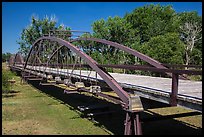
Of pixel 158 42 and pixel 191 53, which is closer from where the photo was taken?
pixel 158 42

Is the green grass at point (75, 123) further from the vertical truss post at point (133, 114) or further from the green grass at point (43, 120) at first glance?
the vertical truss post at point (133, 114)

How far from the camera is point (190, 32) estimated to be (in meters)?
43.1

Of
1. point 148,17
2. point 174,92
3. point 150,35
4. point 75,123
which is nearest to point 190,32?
point 150,35

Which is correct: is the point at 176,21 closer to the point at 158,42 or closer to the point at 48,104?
the point at 158,42

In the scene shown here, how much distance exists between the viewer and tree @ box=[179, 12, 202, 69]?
37875 mm

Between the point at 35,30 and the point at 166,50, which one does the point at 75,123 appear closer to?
the point at 166,50

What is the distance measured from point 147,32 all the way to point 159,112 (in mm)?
Answer: 30336

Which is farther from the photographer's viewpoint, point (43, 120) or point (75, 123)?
point (43, 120)

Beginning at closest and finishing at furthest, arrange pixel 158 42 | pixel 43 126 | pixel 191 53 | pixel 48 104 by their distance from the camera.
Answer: pixel 43 126
pixel 48 104
pixel 158 42
pixel 191 53

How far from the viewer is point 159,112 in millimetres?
13320

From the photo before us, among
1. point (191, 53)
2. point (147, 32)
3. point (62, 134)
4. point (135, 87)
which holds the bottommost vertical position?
point (62, 134)

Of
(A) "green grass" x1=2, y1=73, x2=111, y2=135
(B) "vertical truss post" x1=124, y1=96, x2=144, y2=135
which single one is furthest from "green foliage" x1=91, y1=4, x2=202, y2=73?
(B) "vertical truss post" x1=124, y1=96, x2=144, y2=135

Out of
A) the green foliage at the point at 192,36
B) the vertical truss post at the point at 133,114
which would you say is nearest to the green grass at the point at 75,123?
the vertical truss post at the point at 133,114

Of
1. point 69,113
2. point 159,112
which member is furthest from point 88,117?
point 159,112
